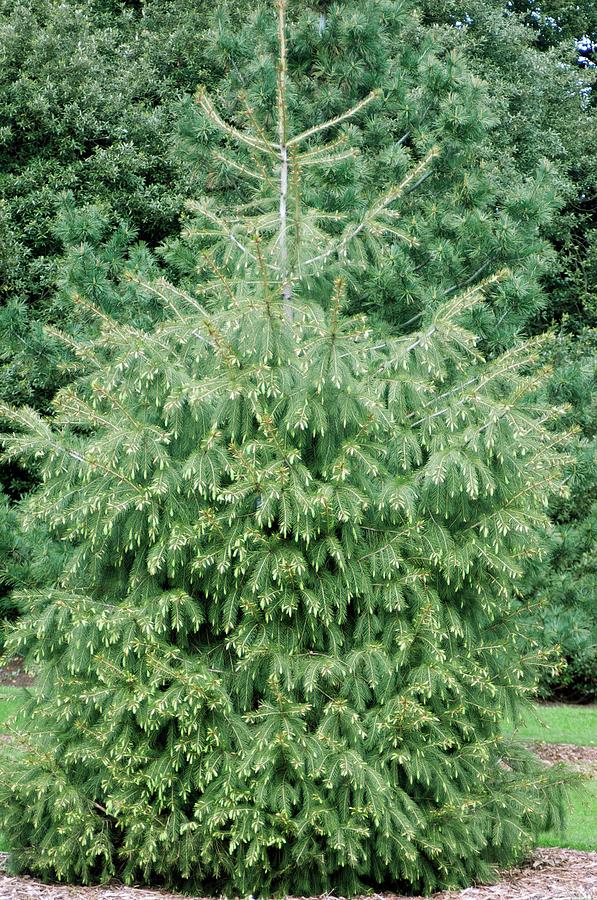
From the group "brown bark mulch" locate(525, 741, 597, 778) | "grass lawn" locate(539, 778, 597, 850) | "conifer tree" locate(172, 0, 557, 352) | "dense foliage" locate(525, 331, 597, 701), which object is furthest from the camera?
"dense foliage" locate(525, 331, 597, 701)

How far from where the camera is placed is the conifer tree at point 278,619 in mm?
4289

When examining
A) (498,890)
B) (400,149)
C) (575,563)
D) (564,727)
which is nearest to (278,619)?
(498,890)

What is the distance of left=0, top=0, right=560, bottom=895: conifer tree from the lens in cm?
429

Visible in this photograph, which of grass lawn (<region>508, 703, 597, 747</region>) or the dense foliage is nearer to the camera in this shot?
grass lawn (<region>508, 703, 597, 747</region>)

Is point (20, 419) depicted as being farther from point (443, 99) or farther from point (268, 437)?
point (443, 99)

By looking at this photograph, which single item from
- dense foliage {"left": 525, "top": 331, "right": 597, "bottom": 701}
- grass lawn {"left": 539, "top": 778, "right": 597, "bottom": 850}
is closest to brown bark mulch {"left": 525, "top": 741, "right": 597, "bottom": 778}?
grass lawn {"left": 539, "top": 778, "right": 597, "bottom": 850}

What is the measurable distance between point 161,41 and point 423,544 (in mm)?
12933

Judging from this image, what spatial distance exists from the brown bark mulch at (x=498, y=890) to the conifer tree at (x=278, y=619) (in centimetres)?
11

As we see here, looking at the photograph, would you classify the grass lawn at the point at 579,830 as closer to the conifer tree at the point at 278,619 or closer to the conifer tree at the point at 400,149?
the conifer tree at the point at 278,619

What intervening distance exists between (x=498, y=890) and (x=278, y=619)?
1.78 m

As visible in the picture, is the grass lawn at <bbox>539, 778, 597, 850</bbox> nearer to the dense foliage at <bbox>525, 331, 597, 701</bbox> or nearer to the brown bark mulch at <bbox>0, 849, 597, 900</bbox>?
the brown bark mulch at <bbox>0, 849, 597, 900</bbox>

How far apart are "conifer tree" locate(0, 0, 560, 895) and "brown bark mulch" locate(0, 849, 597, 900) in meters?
0.11

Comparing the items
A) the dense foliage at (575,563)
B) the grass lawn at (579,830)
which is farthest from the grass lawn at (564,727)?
the grass lawn at (579,830)

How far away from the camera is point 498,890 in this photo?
462 centimetres
